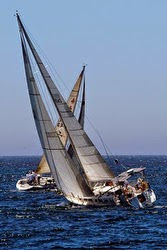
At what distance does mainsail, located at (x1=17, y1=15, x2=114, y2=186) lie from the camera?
198 ft

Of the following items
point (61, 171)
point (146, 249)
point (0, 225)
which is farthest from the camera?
point (61, 171)

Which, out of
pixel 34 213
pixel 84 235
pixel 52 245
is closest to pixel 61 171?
pixel 34 213

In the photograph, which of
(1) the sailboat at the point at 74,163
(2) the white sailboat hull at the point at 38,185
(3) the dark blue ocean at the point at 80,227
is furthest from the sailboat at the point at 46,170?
(1) the sailboat at the point at 74,163

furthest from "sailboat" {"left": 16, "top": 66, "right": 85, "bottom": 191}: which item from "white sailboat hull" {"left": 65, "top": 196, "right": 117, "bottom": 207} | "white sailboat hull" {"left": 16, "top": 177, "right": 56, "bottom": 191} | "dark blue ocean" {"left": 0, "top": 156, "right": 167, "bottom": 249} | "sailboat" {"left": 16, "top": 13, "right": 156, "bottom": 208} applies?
"white sailboat hull" {"left": 65, "top": 196, "right": 117, "bottom": 207}

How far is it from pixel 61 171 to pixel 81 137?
407 cm

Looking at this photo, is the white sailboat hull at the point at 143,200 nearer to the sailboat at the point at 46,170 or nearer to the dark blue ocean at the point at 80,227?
the dark blue ocean at the point at 80,227

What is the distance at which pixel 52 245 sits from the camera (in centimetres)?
4284

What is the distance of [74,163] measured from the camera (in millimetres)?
60750

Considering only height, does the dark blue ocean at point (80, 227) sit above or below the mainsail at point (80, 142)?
below

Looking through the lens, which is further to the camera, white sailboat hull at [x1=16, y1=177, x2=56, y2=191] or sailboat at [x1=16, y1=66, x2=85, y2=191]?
white sailboat hull at [x1=16, y1=177, x2=56, y2=191]

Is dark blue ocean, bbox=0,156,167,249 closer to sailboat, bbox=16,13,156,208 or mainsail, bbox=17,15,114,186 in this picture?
sailboat, bbox=16,13,156,208

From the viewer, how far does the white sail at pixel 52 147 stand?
5822 cm

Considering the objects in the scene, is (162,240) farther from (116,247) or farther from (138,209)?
(138,209)

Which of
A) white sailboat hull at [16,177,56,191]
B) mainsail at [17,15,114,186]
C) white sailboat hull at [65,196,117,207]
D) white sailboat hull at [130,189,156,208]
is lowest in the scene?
white sailboat hull at [16,177,56,191]
